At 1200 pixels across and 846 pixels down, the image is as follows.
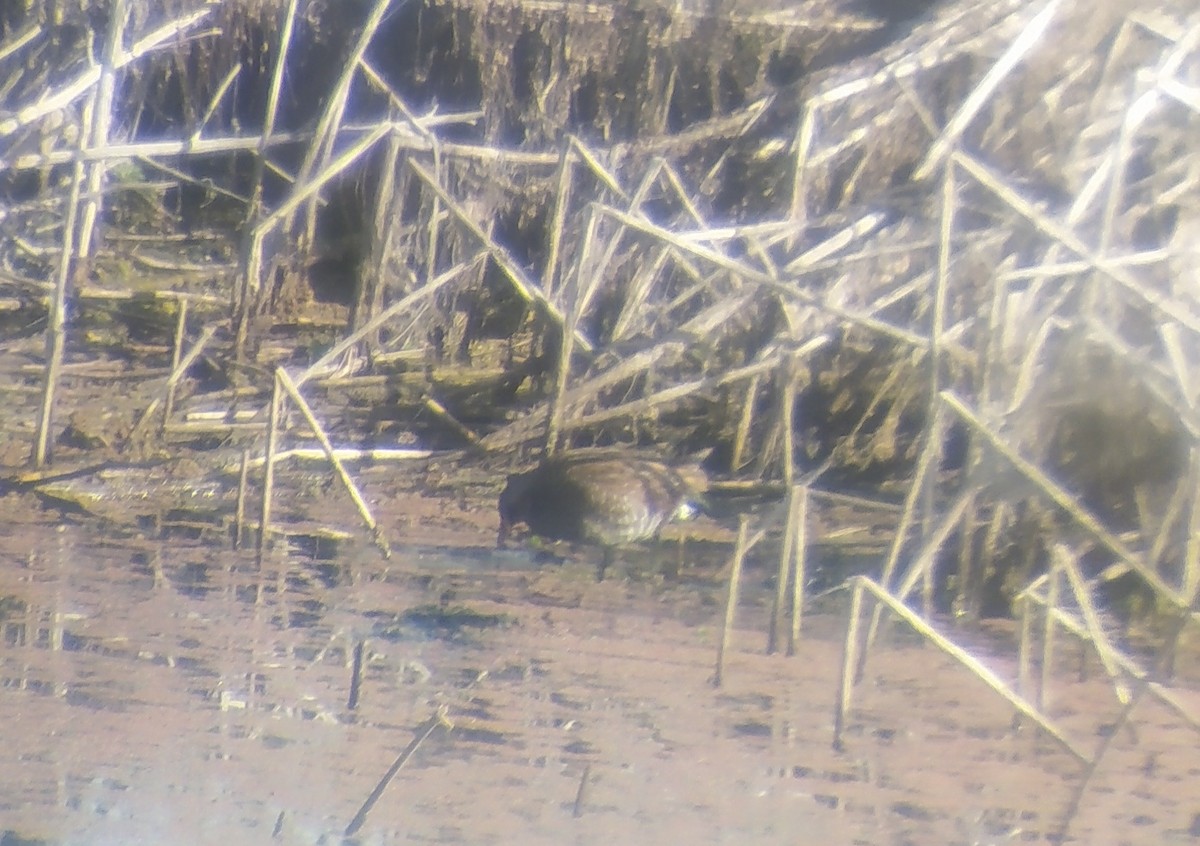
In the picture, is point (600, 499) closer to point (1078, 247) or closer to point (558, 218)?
point (558, 218)

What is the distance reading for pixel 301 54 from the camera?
4.58 m

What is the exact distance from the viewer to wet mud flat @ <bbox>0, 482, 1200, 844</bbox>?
317 cm

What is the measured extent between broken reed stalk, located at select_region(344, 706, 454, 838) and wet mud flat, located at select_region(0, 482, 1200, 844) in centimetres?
2

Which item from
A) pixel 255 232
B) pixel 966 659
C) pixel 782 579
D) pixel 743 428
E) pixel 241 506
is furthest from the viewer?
pixel 743 428

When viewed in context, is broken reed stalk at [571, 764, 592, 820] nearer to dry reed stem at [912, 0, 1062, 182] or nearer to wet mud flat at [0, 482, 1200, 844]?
wet mud flat at [0, 482, 1200, 844]

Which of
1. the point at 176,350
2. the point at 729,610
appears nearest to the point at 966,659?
the point at 729,610

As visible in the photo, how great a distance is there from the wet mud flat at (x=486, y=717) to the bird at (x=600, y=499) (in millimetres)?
167

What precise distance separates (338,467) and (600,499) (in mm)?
804

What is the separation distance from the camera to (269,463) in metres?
3.78

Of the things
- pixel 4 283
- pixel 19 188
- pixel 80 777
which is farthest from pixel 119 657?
pixel 19 188

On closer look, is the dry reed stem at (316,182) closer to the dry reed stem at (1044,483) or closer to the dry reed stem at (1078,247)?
the dry reed stem at (1078,247)

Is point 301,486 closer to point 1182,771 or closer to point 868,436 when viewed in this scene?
point 868,436

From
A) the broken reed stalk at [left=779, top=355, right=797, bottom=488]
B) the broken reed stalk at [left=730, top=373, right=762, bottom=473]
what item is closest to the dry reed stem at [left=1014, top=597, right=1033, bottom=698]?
the broken reed stalk at [left=779, top=355, right=797, bottom=488]

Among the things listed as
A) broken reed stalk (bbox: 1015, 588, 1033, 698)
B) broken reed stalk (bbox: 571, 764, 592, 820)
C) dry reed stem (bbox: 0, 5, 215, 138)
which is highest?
dry reed stem (bbox: 0, 5, 215, 138)
